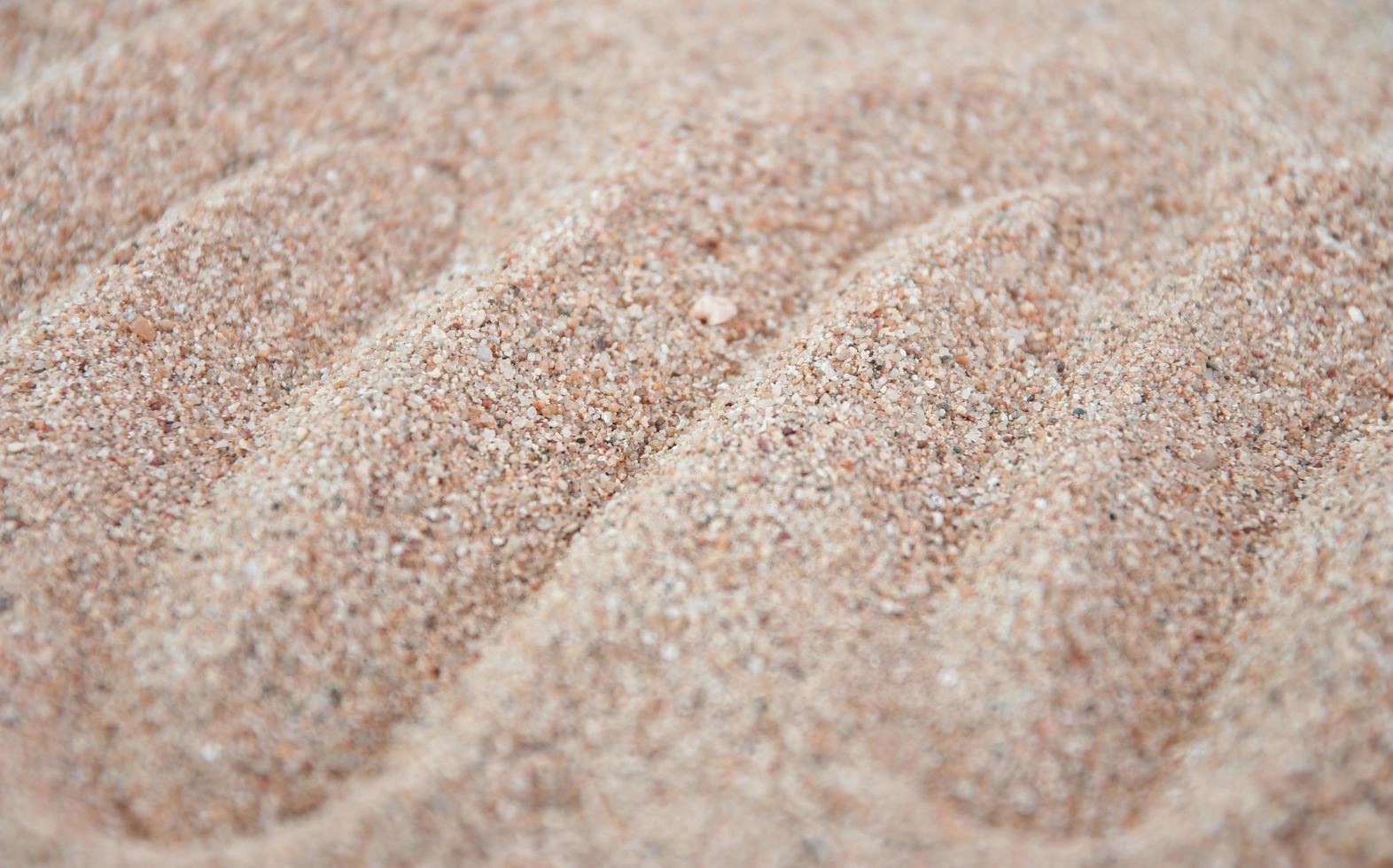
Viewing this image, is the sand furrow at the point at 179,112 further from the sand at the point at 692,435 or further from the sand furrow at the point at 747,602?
the sand furrow at the point at 747,602

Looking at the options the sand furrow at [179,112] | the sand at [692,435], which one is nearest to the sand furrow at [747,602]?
the sand at [692,435]

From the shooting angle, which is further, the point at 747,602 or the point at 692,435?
the point at 692,435

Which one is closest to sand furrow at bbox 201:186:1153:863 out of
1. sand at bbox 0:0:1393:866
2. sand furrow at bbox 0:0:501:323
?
sand at bbox 0:0:1393:866

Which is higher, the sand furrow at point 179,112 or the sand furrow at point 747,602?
the sand furrow at point 179,112

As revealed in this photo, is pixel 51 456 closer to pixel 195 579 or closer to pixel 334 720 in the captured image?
pixel 195 579

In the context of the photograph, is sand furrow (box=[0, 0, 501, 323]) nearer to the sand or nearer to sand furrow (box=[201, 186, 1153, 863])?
the sand

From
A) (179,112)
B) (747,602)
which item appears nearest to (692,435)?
(747,602)

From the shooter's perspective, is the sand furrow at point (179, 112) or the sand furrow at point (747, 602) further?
the sand furrow at point (179, 112)

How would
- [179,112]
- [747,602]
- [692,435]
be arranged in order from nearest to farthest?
1. [747,602]
2. [692,435]
3. [179,112]

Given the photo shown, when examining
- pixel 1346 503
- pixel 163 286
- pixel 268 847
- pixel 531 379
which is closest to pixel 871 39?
pixel 531 379

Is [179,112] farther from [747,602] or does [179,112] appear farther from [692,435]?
[747,602]
